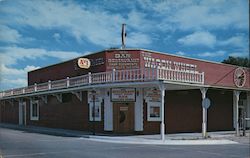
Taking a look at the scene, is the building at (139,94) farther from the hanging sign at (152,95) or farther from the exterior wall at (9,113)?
the exterior wall at (9,113)

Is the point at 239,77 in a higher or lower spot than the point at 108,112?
higher

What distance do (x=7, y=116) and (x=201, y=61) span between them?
77.3 feet

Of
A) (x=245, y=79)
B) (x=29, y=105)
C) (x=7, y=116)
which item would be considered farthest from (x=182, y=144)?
(x=7, y=116)

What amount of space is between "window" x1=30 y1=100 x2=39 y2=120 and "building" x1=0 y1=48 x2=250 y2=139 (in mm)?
986

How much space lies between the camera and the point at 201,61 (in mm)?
26094

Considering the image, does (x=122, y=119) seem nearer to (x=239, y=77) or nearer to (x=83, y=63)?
(x=83, y=63)

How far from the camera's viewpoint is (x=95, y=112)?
22266 millimetres

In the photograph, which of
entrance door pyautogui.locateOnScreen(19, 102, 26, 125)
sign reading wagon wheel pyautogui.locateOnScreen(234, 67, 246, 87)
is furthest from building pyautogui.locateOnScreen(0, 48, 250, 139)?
entrance door pyautogui.locateOnScreen(19, 102, 26, 125)

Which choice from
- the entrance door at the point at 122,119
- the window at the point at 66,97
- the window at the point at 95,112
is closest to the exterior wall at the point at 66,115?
the window at the point at 66,97

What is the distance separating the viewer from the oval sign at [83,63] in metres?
23.5

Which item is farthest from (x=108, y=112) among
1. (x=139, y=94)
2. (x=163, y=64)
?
(x=163, y=64)

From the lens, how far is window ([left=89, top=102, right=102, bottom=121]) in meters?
21.9

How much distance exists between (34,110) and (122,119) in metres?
13.2

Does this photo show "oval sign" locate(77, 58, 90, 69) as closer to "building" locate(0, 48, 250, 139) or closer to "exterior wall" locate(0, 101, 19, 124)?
"building" locate(0, 48, 250, 139)
